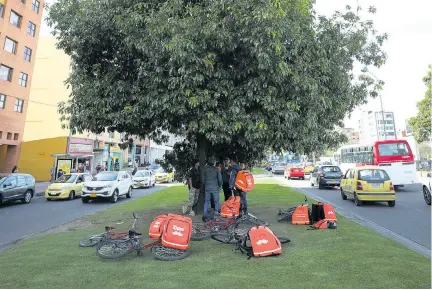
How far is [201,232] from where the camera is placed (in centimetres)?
761

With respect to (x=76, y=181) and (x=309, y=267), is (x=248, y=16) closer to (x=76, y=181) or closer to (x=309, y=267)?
(x=309, y=267)

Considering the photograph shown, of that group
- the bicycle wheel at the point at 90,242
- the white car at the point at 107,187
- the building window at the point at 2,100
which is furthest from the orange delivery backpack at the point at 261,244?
the building window at the point at 2,100

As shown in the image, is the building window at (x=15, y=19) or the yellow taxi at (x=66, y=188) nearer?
the yellow taxi at (x=66, y=188)

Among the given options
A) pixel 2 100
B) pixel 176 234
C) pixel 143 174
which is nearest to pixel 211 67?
pixel 176 234

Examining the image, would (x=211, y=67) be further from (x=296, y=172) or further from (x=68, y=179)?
(x=296, y=172)

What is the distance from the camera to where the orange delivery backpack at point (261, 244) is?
5957 mm

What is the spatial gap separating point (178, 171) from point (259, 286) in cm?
886

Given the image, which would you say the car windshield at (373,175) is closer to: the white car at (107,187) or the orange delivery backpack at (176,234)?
the orange delivery backpack at (176,234)

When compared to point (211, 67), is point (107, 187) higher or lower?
lower

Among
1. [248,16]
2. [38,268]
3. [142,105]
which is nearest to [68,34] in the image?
[142,105]

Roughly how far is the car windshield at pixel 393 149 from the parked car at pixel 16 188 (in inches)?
816

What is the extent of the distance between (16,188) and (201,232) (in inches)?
514

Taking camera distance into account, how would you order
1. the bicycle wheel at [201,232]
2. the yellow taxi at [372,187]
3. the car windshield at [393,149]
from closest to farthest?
the bicycle wheel at [201,232], the yellow taxi at [372,187], the car windshield at [393,149]

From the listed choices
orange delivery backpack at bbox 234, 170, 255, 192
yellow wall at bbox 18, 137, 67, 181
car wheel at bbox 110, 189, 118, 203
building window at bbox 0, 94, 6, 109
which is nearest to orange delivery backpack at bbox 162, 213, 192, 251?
orange delivery backpack at bbox 234, 170, 255, 192
